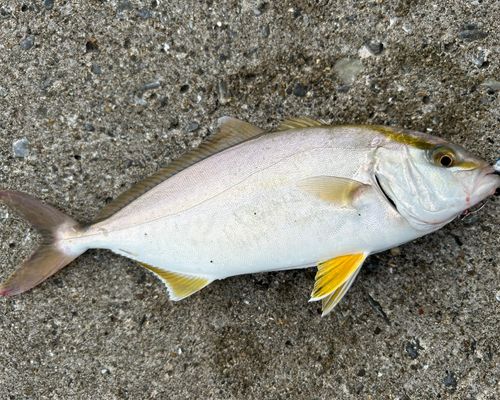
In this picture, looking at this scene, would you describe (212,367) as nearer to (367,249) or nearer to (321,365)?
(321,365)

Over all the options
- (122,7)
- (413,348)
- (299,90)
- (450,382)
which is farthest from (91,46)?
(450,382)

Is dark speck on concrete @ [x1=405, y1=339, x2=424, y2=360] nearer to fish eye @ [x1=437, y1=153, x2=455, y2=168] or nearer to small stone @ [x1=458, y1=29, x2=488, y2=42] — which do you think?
fish eye @ [x1=437, y1=153, x2=455, y2=168]

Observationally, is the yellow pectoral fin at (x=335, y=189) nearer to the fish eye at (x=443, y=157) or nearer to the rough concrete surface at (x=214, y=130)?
the fish eye at (x=443, y=157)

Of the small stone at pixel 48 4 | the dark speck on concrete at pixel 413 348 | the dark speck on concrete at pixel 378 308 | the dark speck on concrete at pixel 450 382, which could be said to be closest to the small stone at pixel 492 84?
the dark speck on concrete at pixel 378 308

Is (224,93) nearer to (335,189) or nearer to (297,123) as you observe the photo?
(297,123)

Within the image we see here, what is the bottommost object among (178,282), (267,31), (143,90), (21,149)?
(178,282)

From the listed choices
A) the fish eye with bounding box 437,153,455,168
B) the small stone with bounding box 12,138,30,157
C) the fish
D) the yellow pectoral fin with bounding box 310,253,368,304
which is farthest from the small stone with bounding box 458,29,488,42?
the small stone with bounding box 12,138,30,157
